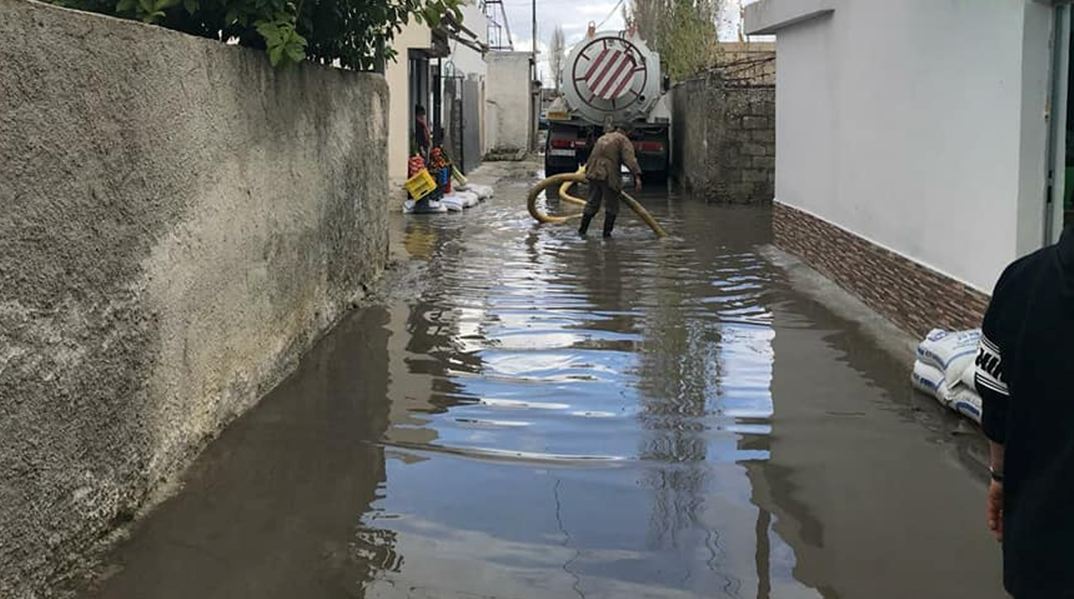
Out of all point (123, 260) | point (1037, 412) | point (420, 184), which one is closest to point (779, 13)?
point (420, 184)

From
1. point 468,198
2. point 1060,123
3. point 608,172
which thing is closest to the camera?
point 1060,123

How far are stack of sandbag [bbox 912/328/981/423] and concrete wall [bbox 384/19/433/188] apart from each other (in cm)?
1221

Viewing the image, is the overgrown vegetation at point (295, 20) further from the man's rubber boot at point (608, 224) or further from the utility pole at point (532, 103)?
the utility pole at point (532, 103)

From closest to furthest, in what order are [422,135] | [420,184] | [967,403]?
[967,403]
[420,184]
[422,135]

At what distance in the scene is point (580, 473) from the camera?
5.28 m

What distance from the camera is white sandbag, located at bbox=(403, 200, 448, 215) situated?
17281 mm

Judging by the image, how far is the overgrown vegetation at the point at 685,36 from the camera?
25.7 m

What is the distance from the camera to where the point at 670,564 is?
4.27 meters

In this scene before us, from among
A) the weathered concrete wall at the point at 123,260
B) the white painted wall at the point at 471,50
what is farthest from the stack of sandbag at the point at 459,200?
the weathered concrete wall at the point at 123,260

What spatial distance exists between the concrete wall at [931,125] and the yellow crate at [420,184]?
6340 millimetres

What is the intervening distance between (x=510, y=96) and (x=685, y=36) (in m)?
13.6

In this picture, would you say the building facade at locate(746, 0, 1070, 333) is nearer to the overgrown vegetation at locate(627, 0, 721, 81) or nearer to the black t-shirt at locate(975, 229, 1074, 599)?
the black t-shirt at locate(975, 229, 1074, 599)

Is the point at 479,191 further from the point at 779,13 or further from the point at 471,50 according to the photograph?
the point at 471,50

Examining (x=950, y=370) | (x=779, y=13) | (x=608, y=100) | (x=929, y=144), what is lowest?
(x=950, y=370)
